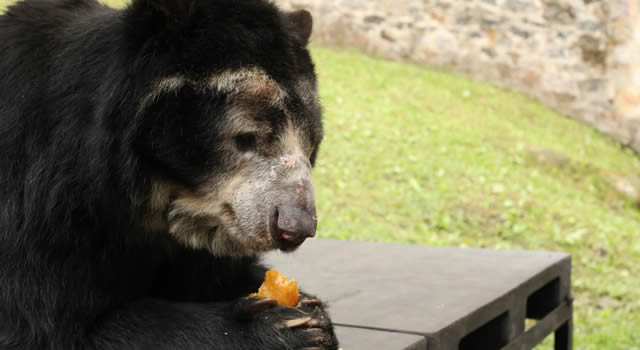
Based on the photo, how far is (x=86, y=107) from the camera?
2.08 meters

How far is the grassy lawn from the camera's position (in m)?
7.14

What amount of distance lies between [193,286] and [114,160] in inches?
24.2

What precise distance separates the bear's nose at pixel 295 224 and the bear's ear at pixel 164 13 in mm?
549

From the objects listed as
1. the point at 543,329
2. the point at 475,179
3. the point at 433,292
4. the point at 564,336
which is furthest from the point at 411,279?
the point at 475,179

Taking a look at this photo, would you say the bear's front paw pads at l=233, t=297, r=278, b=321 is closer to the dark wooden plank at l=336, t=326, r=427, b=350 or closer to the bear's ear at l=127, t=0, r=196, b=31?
the dark wooden plank at l=336, t=326, r=427, b=350

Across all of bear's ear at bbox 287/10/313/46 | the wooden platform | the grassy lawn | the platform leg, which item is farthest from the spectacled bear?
the grassy lawn

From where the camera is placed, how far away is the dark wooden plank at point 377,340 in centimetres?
246

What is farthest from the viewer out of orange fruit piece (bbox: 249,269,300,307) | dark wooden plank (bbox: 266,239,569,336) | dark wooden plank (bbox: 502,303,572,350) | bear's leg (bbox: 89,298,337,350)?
dark wooden plank (bbox: 502,303,572,350)

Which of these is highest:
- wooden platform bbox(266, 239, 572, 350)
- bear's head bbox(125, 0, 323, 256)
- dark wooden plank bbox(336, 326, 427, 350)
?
bear's head bbox(125, 0, 323, 256)

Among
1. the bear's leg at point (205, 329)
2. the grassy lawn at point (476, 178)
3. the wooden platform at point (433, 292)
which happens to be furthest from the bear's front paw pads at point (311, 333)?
the grassy lawn at point (476, 178)

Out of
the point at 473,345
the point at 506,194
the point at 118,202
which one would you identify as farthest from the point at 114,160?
the point at 506,194

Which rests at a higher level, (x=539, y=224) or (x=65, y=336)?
(x=65, y=336)

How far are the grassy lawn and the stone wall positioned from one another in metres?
0.45

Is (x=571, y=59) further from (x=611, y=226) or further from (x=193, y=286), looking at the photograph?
(x=193, y=286)
